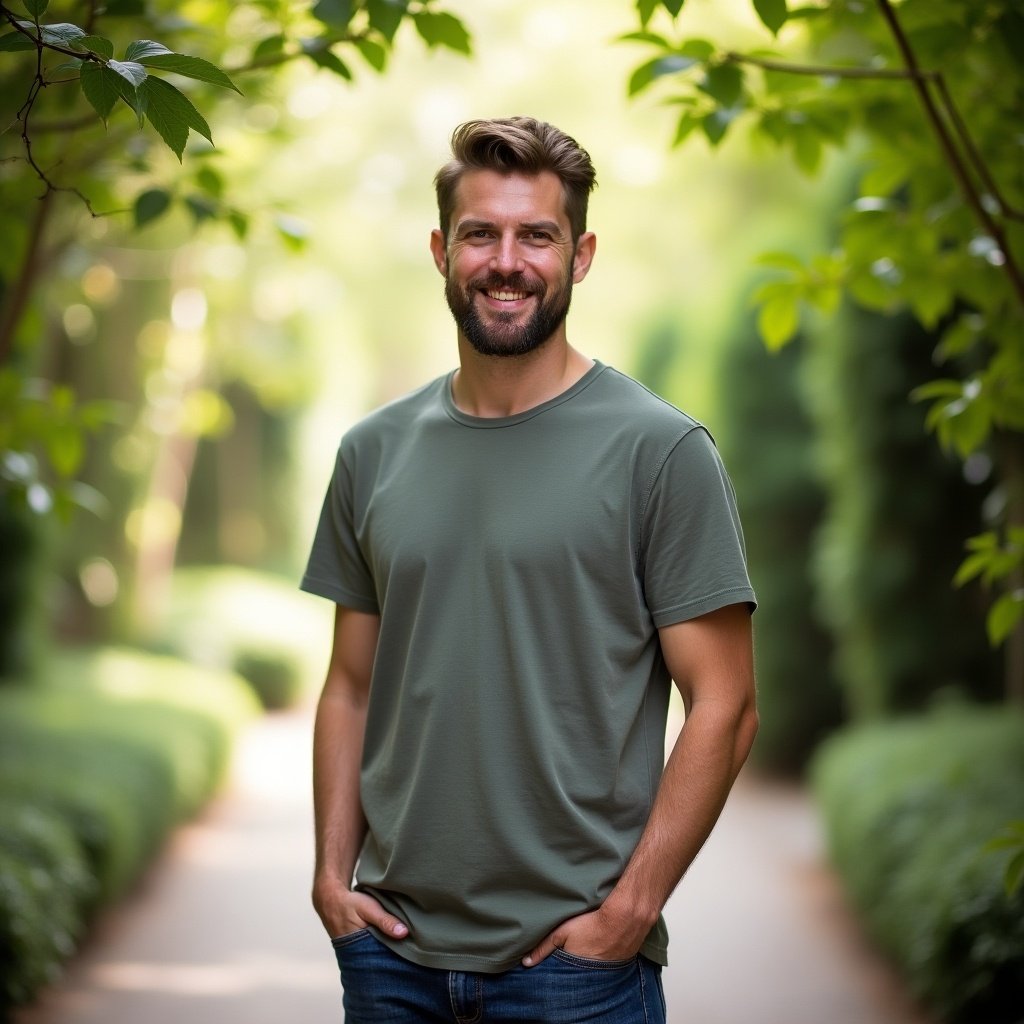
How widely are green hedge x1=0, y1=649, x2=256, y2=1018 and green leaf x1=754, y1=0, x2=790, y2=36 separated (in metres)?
3.43

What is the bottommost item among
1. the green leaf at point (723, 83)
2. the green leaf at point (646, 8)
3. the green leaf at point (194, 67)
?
the green leaf at point (194, 67)

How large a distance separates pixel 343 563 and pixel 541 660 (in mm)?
547

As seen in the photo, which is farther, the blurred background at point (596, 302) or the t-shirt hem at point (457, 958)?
the blurred background at point (596, 302)

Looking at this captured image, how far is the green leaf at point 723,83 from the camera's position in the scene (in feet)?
9.40

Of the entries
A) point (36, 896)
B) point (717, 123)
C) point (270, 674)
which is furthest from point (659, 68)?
point (270, 674)

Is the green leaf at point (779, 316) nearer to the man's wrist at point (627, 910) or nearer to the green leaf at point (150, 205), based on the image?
the green leaf at point (150, 205)

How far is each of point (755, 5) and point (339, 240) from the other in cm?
1656

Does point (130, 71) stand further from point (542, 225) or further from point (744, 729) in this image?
point (744, 729)

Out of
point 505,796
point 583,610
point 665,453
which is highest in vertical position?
point 665,453

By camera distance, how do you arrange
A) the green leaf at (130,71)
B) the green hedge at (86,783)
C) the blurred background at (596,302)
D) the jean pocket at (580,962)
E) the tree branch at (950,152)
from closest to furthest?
the green leaf at (130,71)
the jean pocket at (580,962)
the tree branch at (950,152)
the blurred background at (596,302)
the green hedge at (86,783)

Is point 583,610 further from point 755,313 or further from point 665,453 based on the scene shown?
point 755,313

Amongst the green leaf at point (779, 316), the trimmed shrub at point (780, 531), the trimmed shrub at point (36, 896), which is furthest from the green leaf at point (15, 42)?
the trimmed shrub at point (780, 531)

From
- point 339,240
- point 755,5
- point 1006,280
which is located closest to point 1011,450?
point 1006,280

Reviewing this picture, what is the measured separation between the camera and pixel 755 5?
8.11 feet
